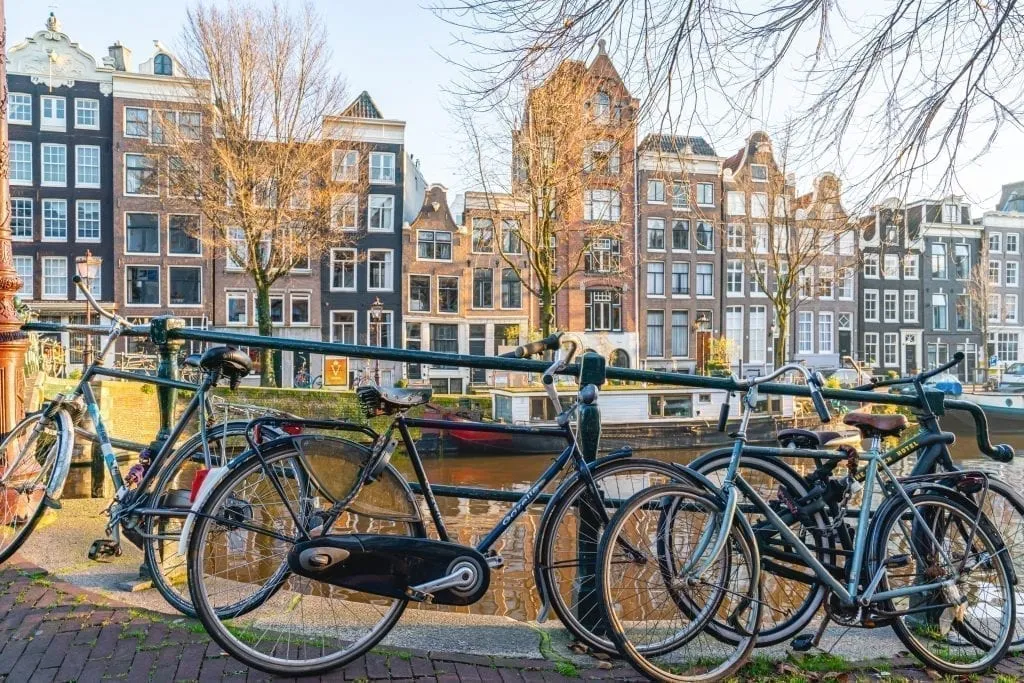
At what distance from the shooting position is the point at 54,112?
2770 centimetres

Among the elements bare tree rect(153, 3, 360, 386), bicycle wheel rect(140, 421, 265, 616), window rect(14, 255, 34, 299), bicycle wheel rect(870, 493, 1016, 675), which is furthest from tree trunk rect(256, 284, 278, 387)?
bicycle wheel rect(870, 493, 1016, 675)

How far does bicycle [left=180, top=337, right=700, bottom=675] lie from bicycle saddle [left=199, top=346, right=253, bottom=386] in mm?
326

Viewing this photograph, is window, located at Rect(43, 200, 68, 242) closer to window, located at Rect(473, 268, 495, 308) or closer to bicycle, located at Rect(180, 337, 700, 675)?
window, located at Rect(473, 268, 495, 308)

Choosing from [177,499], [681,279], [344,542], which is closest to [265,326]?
[681,279]

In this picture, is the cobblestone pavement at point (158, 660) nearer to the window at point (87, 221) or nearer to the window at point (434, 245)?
the window at point (434, 245)

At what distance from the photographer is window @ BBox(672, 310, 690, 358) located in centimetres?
3272

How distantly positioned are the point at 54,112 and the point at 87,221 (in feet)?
13.2

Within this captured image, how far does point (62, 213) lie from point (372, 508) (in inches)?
1192

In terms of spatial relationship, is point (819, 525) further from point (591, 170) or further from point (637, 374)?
point (591, 170)

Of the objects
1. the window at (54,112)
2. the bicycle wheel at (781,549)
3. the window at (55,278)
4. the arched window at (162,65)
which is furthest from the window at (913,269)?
the bicycle wheel at (781,549)

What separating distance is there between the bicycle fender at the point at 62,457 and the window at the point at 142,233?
89.8 ft

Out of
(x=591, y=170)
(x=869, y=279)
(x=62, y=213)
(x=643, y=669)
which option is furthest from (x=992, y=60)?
(x=869, y=279)

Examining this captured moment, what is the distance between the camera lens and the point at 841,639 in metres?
2.72

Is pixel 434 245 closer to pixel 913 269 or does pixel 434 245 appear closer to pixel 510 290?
pixel 510 290
